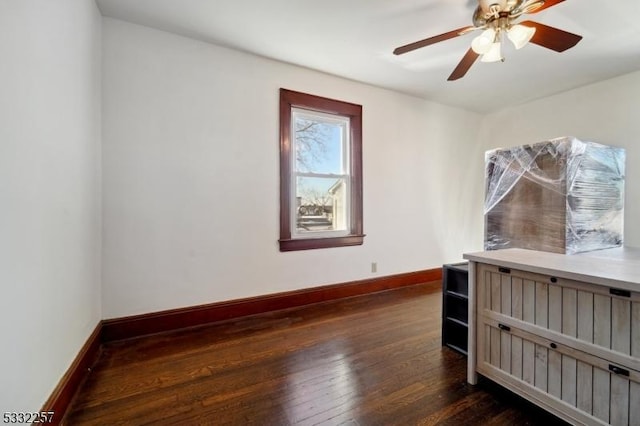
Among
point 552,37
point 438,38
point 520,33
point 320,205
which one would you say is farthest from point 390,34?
point 320,205

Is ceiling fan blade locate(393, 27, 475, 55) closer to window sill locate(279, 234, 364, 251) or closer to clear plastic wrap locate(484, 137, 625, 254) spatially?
clear plastic wrap locate(484, 137, 625, 254)

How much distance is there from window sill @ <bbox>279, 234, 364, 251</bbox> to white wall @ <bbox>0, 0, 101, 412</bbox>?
159cm

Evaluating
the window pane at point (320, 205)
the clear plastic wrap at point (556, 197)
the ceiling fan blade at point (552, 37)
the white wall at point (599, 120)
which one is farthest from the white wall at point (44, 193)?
the white wall at point (599, 120)

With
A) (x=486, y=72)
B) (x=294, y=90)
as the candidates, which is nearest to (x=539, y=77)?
(x=486, y=72)

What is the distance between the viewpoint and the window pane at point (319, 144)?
304 centimetres

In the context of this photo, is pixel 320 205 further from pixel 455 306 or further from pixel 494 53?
pixel 494 53

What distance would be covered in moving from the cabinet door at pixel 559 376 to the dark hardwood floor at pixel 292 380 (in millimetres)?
140

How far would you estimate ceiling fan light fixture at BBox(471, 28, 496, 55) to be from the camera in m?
1.74

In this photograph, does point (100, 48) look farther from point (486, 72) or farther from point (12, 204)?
point (486, 72)

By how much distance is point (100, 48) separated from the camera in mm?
2094

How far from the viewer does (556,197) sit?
6.97ft

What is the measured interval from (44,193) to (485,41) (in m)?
2.58

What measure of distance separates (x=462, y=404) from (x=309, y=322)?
136cm

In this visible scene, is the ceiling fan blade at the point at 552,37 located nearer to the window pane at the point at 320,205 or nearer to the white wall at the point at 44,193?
the window pane at the point at 320,205
